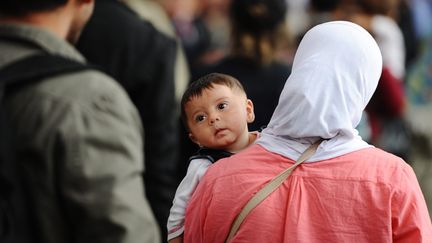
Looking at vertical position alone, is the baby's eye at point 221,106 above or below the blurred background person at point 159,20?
above

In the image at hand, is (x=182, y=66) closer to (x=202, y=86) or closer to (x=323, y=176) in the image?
(x=323, y=176)

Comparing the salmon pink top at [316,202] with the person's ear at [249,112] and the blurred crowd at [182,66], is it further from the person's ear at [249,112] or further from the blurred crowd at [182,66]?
the person's ear at [249,112]

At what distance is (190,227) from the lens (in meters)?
2.68

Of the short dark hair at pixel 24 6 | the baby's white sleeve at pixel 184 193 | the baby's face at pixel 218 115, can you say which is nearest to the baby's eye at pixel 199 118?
the baby's face at pixel 218 115

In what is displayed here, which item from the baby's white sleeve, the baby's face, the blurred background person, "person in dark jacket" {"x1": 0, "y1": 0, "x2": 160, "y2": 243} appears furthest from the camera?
the blurred background person

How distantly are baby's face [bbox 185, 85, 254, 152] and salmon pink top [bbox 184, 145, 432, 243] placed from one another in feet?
0.84

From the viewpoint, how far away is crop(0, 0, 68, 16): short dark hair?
3.08 m

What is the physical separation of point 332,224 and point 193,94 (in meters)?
0.52

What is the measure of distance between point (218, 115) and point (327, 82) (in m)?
0.42

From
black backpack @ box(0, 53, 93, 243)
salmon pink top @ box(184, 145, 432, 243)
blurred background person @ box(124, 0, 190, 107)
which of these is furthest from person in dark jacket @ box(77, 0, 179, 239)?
blurred background person @ box(124, 0, 190, 107)

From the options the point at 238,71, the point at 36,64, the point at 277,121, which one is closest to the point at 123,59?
the point at 238,71

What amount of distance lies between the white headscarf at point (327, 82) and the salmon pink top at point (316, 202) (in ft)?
0.28

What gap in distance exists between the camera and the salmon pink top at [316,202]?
8.77ft

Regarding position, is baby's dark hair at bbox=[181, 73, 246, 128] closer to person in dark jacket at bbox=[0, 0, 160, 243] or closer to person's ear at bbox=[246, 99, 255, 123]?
person's ear at bbox=[246, 99, 255, 123]
